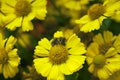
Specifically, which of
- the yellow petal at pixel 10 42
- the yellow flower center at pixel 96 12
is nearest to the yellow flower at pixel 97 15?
the yellow flower center at pixel 96 12

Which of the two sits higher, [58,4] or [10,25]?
[10,25]

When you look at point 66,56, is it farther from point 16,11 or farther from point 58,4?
point 58,4

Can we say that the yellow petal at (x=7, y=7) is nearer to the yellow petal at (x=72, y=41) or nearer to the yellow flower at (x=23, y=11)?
the yellow flower at (x=23, y=11)

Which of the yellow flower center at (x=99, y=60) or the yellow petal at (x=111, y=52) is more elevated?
the yellow petal at (x=111, y=52)

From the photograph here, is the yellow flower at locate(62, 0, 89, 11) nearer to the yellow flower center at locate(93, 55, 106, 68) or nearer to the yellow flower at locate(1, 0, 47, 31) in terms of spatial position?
the yellow flower at locate(1, 0, 47, 31)

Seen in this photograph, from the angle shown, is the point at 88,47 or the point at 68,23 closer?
the point at 88,47

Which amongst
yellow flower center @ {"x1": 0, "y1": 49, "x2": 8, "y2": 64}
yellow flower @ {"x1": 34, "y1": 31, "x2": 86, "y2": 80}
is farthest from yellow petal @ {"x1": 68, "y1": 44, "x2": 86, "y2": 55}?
yellow flower center @ {"x1": 0, "y1": 49, "x2": 8, "y2": 64}

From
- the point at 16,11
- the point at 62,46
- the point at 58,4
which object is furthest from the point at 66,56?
the point at 58,4
